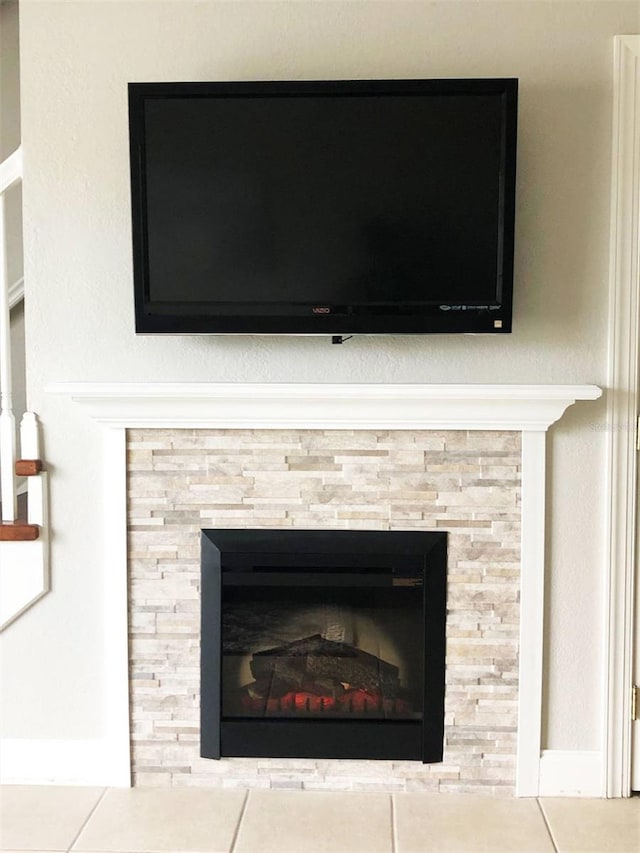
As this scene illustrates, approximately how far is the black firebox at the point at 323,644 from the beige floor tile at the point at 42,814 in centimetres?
36

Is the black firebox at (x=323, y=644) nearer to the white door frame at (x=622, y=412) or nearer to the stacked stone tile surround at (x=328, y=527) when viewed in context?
the stacked stone tile surround at (x=328, y=527)

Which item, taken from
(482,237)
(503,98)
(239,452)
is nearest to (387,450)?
(239,452)

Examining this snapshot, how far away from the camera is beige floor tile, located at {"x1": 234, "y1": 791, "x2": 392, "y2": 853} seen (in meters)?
2.05

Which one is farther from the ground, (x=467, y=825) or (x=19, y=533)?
(x=19, y=533)

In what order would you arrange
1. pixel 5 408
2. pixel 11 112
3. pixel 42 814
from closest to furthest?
pixel 42 814, pixel 5 408, pixel 11 112

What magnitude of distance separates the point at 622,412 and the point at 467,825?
114 cm

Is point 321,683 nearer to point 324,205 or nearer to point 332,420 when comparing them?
point 332,420

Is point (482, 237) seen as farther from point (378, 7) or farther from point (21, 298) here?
point (21, 298)

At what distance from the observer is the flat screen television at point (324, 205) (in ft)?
6.72

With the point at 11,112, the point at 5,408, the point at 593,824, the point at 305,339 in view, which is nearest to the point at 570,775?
the point at 593,824

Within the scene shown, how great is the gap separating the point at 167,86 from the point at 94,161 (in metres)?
0.31

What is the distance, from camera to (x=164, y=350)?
2277 mm

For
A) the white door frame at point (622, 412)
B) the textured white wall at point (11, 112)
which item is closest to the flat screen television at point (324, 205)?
the white door frame at point (622, 412)

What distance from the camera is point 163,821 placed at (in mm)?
2162
